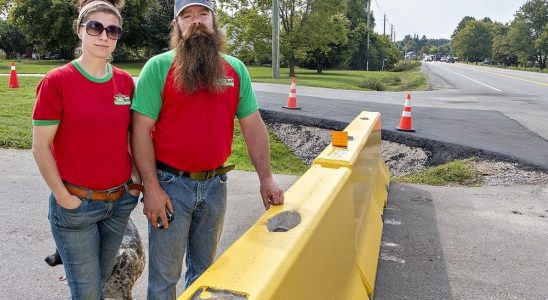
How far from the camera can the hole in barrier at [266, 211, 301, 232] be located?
7.65 feet

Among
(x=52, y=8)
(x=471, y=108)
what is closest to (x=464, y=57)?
(x=52, y=8)

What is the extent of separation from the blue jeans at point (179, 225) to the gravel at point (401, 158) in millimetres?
5389

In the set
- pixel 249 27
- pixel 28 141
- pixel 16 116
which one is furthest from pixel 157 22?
pixel 28 141

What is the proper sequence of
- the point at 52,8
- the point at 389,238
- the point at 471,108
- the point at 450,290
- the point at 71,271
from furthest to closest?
the point at 52,8, the point at 471,108, the point at 389,238, the point at 450,290, the point at 71,271

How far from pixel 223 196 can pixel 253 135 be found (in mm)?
421

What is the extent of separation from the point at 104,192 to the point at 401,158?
23.2ft

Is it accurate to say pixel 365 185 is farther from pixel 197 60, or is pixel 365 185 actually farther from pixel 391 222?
pixel 197 60

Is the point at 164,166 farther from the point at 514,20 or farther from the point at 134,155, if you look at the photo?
the point at 514,20

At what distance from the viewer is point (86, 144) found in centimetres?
223

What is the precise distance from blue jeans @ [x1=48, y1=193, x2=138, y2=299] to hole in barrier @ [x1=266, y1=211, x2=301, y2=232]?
0.78 metres

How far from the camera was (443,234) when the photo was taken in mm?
4793

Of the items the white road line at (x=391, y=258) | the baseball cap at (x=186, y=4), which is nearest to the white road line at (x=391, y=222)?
the white road line at (x=391, y=258)

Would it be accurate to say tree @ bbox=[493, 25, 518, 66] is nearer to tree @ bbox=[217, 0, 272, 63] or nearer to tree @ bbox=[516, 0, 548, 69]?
tree @ bbox=[516, 0, 548, 69]

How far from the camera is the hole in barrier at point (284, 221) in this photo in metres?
2.33
